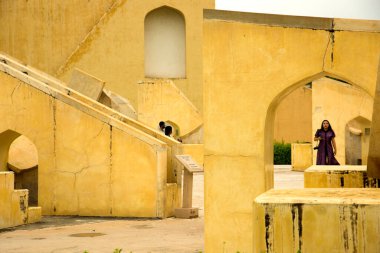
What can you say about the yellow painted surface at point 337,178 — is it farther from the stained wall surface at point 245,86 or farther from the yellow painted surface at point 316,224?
the yellow painted surface at point 316,224

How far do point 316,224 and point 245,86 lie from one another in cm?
413

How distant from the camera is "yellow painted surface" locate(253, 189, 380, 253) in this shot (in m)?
4.69

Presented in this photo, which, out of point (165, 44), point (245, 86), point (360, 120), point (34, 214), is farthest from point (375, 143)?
point (165, 44)

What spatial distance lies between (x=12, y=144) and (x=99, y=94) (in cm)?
385

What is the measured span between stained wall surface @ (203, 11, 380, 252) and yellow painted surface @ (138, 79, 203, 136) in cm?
1935

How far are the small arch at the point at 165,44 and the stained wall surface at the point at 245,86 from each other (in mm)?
28069

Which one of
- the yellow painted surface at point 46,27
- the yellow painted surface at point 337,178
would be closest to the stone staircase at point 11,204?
the yellow painted surface at point 337,178

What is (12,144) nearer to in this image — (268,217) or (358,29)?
(358,29)

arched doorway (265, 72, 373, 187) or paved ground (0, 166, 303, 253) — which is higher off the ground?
arched doorway (265, 72, 373, 187)

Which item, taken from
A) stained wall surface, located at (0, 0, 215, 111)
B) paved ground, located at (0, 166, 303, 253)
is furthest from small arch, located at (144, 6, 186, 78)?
paved ground, located at (0, 166, 303, 253)

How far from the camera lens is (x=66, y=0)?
35312 mm

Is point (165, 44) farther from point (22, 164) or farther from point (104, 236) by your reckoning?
point (104, 236)

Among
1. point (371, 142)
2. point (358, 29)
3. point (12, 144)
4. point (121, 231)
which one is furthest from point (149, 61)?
point (371, 142)

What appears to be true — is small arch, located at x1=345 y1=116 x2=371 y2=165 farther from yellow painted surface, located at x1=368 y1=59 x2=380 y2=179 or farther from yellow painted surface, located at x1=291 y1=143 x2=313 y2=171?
yellow painted surface, located at x1=368 y1=59 x2=380 y2=179
